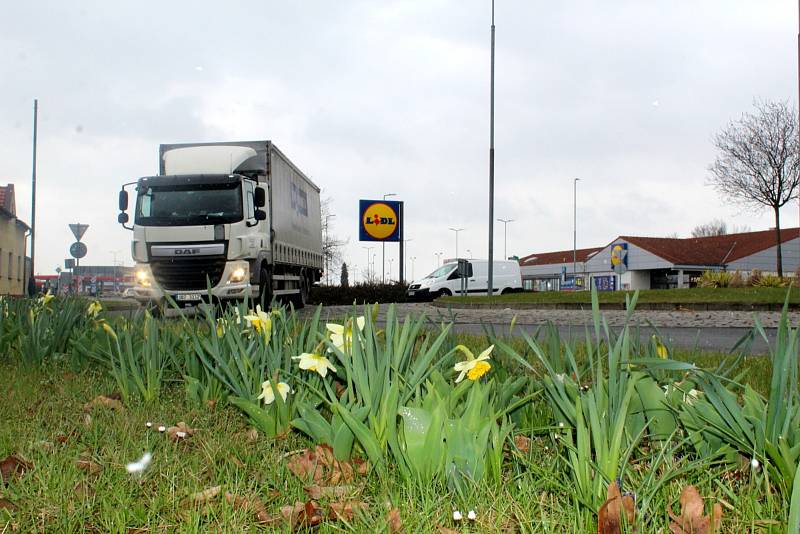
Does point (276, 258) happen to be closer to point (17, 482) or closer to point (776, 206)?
point (17, 482)

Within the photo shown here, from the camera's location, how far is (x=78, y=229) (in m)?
24.9

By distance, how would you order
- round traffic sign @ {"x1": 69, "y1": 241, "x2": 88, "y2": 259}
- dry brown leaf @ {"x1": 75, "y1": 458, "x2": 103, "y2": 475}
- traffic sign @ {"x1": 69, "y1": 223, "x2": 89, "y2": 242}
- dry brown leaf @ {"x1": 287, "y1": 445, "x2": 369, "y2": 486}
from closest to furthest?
dry brown leaf @ {"x1": 287, "y1": 445, "x2": 369, "y2": 486}, dry brown leaf @ {"x1": 75, "y1": 458, "x2": 103, "y2": 475}, traffic sign @ {"x1": 69, "y1": 223, "x2": 89, "y2": 242}, round traffic sign @ {"x1": 69, "y1": 241, "x2": 88, "y2": 259}

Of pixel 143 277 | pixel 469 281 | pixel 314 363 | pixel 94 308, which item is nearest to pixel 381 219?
pixel 469 281

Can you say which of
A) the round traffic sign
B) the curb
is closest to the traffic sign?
the round traffic sign

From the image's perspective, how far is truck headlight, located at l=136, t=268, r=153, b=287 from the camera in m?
Answer: 13.2

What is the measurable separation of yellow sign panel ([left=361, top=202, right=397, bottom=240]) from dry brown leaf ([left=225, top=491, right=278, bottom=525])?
2782 centimetres

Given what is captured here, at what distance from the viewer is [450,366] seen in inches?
127

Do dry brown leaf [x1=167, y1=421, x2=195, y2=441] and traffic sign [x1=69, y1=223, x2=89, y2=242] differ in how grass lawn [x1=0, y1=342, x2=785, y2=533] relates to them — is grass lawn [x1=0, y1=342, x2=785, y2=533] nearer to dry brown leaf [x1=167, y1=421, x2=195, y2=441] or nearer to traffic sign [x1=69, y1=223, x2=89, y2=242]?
dry brown leaf [x1=167, y1=421, x2=195, y2=441]

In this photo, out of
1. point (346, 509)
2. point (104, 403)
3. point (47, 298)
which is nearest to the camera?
point (346, 509)

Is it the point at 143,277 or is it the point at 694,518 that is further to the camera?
the point at 143,277

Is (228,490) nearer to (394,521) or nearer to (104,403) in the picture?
(394,521)

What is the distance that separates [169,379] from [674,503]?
8.99 ft

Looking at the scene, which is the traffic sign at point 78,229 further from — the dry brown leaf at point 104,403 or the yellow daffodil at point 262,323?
the yellow daffodil at point 262,323

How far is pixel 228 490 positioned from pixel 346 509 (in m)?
0.42
